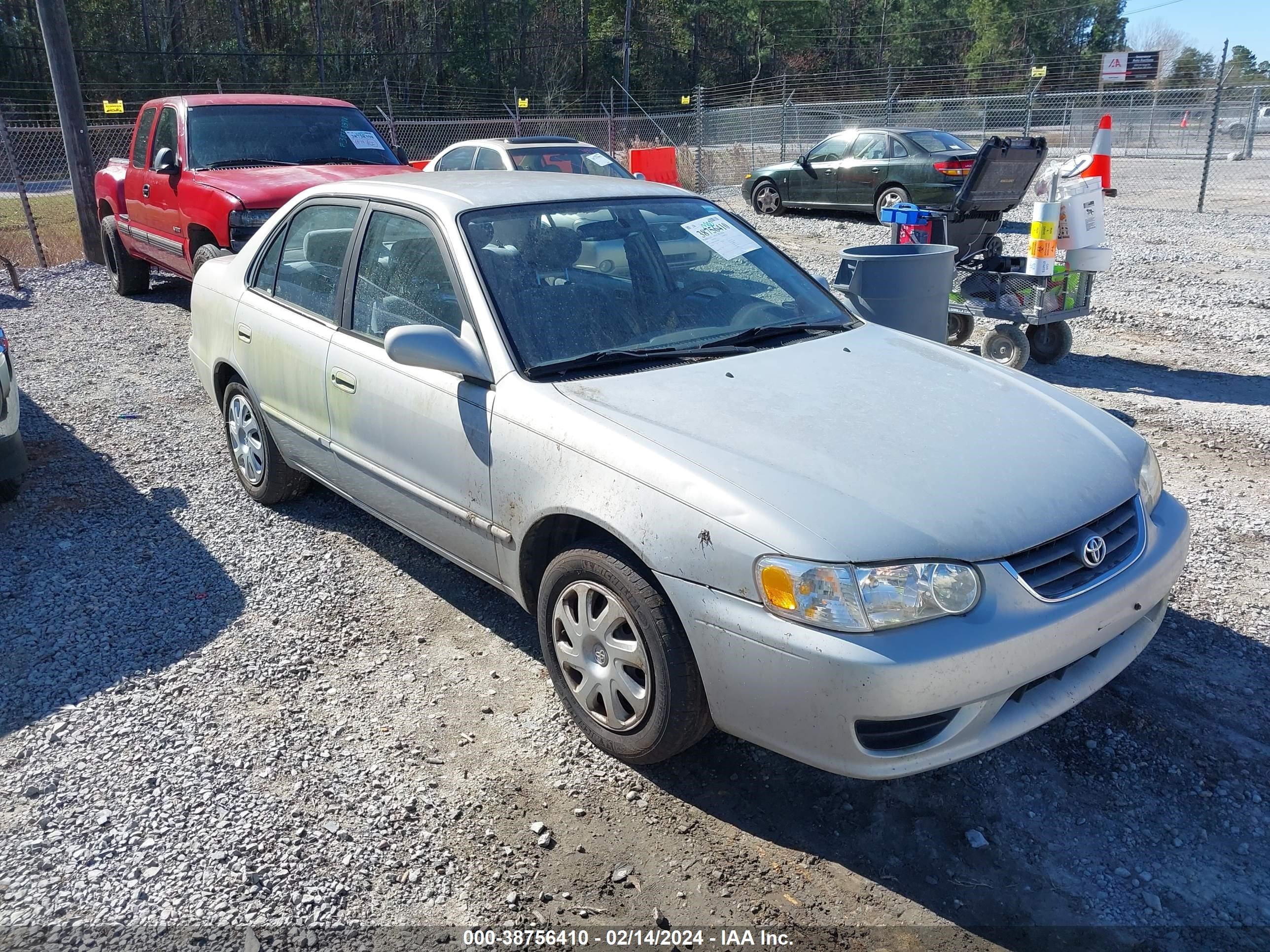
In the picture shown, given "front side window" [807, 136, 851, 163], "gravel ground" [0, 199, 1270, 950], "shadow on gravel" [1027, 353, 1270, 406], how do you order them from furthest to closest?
"front side window" [807, 136, 851, 163] → "shadow on gravel" [1027, 353, 1270, 406] → "gravel ground" [0, 199, 1270, 950]

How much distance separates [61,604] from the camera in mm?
4137

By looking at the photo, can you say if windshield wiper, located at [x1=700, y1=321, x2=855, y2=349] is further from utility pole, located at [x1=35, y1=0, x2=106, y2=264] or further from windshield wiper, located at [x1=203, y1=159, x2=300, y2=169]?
utility pole, located at [x1=35, y1=0, x2=106, y2=264]

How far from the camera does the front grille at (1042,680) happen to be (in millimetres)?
2641

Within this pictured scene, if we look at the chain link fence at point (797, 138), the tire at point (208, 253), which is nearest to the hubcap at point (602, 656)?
the tire at point (208, 253)

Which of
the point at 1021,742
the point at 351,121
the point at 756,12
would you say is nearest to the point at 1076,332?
the point at 1021,742

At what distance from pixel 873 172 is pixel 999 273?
29.1 feet

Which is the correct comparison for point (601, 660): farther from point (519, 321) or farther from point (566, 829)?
point (519, 321)

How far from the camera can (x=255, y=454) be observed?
197 inches

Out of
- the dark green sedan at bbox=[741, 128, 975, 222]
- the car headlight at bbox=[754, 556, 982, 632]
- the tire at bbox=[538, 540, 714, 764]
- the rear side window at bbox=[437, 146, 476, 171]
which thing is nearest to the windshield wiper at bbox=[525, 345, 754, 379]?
the tire at bbox=[538, 540, 714, 764]

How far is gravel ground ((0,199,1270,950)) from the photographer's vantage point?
8.30 ft

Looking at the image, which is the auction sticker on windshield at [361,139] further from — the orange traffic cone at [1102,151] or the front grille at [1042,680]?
the front grille at [1042,680]

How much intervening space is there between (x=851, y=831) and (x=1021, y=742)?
72 centimetres

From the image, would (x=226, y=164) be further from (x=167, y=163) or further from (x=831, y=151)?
(x=831, y=151)

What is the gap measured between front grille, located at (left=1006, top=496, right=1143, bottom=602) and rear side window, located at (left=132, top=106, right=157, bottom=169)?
9443mm
